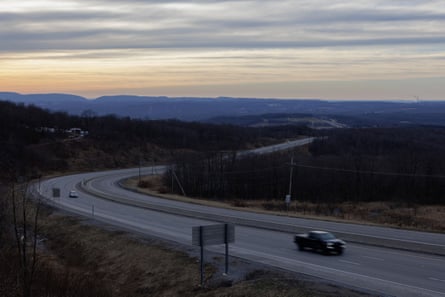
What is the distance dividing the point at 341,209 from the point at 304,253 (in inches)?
1612

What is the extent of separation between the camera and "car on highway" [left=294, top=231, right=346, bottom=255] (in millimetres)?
27375

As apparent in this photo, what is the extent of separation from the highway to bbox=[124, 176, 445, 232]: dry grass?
6.68 m

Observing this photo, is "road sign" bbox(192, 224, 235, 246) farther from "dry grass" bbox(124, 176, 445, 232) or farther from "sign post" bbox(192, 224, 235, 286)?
"dry grass" bbox(124, 176, 445, 232)

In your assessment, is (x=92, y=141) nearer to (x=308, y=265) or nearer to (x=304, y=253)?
(x=304, y=253)

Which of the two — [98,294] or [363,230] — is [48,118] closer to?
[363,230]

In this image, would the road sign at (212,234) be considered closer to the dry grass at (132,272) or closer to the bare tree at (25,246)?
the dry grass at (132,272)

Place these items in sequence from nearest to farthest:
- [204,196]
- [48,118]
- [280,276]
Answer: [280,276], [204,196], [48,118]

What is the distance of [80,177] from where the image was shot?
9062 centimetres

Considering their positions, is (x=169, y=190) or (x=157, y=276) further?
(x=169, y=190)

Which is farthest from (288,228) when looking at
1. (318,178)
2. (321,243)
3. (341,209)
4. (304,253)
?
(318,178)

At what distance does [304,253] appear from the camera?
2811cm

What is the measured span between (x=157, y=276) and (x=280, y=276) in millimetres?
6208

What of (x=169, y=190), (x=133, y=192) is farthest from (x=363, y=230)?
(x=169, y=190)

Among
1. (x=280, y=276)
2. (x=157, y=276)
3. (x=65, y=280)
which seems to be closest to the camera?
(x=65, y=280)
